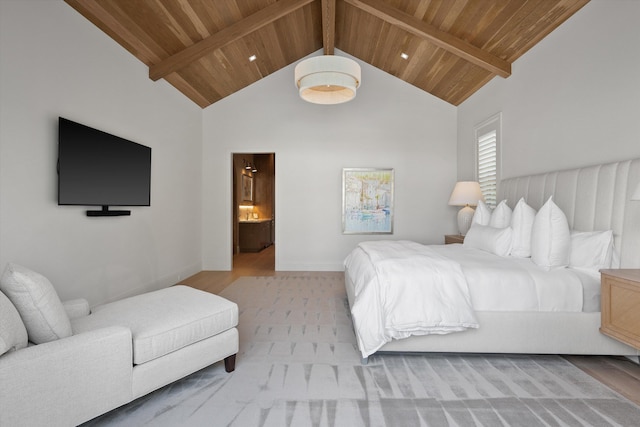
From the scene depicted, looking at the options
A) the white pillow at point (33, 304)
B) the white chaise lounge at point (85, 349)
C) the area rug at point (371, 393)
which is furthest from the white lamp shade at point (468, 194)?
the white pillow at point (33, 304)

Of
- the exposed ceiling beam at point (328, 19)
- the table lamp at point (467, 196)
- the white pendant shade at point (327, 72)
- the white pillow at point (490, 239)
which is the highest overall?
the exposed ceiling beam at point (328, 19)

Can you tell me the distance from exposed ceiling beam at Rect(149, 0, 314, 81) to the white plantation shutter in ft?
10.5

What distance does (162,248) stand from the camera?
14.8 ft

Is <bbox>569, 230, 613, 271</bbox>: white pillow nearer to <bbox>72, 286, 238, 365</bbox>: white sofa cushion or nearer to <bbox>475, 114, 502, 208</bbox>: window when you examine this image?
<bbox>475, 114, 502, 208</bbox>: window


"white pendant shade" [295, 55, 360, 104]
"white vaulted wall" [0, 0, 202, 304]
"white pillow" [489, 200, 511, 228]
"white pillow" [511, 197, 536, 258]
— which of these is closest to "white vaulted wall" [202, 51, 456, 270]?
"white vaulted wall" [0, 0, 202, 304]

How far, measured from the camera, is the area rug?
173 cm

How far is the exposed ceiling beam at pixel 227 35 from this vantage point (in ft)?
13.4

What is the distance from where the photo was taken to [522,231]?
9.86 ft

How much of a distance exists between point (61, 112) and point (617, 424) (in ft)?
14.8

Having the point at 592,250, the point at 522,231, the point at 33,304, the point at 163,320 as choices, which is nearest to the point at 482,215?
the point at 522,231

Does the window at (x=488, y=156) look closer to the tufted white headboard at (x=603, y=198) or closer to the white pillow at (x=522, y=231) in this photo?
the tufted white headboard at (x=603, y=198)

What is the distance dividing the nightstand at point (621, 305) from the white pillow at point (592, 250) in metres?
0.33

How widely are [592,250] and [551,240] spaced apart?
0.30 m

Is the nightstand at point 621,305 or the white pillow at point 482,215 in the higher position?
the white pillow at point 482,215
